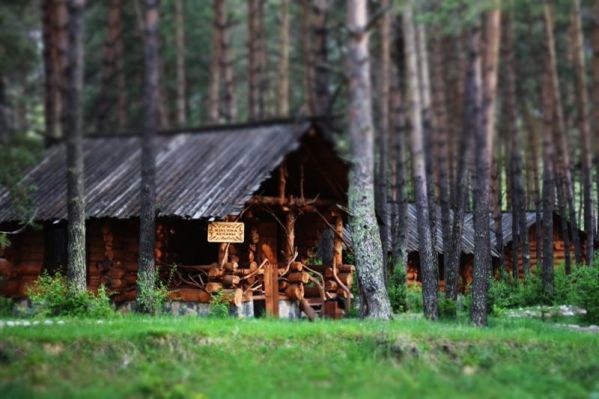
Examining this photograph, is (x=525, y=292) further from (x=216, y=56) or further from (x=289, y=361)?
(x=216, y=56)

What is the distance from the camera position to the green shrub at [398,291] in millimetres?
20266

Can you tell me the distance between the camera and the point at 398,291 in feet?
66.8

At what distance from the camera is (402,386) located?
30.8 feet

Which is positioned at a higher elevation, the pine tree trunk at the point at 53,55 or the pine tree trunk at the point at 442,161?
the pine tree trunk at the point at 53,55

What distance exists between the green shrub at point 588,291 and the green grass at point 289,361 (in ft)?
8.47

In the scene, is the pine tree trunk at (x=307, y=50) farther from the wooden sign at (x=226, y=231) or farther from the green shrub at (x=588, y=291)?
the green shrub at (x=588, y=291)

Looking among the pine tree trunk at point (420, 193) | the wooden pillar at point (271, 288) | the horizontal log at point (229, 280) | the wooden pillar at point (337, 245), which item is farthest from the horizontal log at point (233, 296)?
the pine tree trunk at point (420, 193)

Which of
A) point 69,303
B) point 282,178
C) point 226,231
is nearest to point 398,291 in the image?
point 282,178

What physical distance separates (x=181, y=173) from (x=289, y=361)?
1016 cm

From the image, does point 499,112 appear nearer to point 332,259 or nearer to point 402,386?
point 332,259

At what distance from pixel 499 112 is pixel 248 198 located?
88.4 feet

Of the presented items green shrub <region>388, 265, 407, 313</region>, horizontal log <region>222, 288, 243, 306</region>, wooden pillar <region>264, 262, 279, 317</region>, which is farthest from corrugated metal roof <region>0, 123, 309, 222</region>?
green shrub <region>388, 265, 407, 313</region>

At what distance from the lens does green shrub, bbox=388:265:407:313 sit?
66.5 ft

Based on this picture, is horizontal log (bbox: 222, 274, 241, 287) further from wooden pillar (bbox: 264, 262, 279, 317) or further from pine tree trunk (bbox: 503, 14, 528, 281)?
pine tree trunk (bbox: 503, 14, 528, 281)
